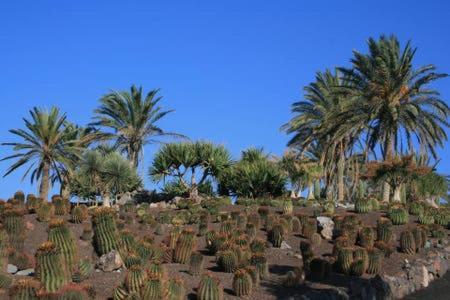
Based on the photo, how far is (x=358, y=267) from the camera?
53.1 ft

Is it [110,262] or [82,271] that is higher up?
[110,262]

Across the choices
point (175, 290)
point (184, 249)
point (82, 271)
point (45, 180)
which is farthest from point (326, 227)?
point (45, 180)

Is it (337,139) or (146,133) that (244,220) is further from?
(146,133)

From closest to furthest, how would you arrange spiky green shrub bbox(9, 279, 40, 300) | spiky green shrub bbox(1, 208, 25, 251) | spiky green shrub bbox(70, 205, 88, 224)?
spiky green shrub bbox(9, 279, 40, 300) < spiky green shrub bbox(1, 208, 25, 251) < spiky green shrub bbox(70, 205, 88, 224)

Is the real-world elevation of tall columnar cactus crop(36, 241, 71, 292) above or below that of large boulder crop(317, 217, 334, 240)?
below

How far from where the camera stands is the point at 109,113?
4356 cm

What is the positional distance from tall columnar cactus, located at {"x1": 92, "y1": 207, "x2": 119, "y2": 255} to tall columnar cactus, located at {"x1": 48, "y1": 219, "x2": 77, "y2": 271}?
1.70 m

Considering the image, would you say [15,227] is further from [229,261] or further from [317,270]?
[317,270]

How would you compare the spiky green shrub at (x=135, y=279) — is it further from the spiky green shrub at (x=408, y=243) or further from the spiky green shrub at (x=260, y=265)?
the spiky green shrub at (x=408, y=243)

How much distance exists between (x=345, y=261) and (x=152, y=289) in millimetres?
6707

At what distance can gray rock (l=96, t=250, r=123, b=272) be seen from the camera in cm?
1410

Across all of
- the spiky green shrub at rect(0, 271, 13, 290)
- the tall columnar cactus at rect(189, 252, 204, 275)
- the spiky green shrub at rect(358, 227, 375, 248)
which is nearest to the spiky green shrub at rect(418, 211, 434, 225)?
the spiky green shrub at rect(358, 227, 375, 248)

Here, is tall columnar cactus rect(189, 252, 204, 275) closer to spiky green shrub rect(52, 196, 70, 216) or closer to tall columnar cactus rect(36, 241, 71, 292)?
tall columnar cactus rect(36, 241, 71, 292)

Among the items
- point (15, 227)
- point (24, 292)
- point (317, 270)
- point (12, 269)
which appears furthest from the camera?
point (15, 227)
